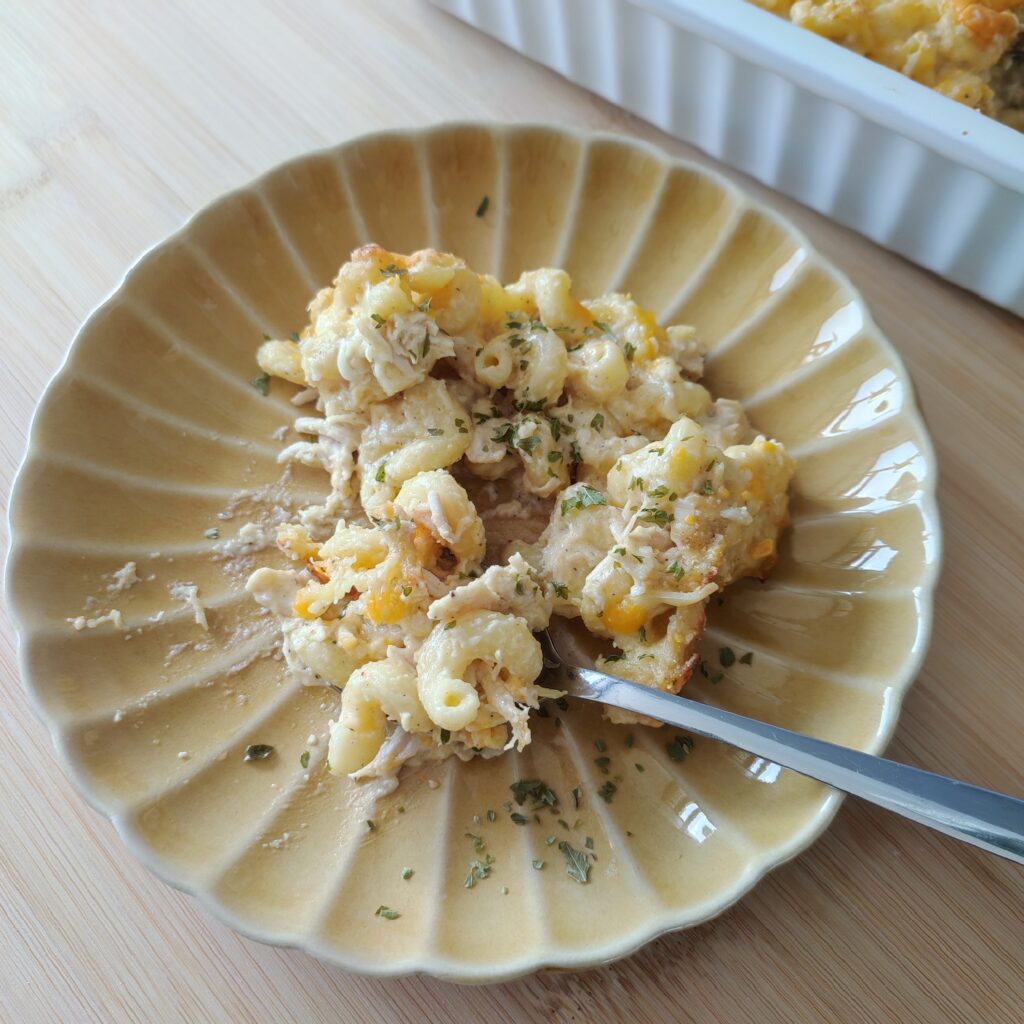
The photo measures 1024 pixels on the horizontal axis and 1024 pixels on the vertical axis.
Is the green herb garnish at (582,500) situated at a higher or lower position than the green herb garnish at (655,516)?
lower

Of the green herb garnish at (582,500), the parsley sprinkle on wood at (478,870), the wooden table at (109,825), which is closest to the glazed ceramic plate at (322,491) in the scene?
the parsley sprinkle on wood at (478,870)

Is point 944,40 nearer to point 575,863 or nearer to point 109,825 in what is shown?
point 575,863

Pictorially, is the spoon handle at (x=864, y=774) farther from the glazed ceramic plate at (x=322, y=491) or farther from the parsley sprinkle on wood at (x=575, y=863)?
the parsley sprinkle on wood at (x=575, y=863)

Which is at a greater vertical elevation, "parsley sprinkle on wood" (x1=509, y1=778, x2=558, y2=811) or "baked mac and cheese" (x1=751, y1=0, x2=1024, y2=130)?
"baked mac and cheese" (x1=751, y1=0, x2=1024, y2=130)

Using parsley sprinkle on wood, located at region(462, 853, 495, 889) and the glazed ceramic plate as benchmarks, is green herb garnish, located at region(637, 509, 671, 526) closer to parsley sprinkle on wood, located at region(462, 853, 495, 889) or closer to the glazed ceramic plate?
the glazed ceramic plate

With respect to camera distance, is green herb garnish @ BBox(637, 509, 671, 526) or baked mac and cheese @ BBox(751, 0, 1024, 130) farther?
baked mac and cheese @ BBox(751, 0, 1024, 130)

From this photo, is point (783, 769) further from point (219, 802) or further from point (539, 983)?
point (219, 802)

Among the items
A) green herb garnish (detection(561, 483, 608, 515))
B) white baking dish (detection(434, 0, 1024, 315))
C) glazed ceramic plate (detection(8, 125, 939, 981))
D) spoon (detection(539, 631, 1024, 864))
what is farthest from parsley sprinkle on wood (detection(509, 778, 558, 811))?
white baking dish (detection(434, 0, 1024, 315))
